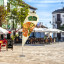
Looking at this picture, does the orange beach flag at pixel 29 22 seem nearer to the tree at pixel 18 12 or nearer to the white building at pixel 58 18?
the tree at pixel 18 12

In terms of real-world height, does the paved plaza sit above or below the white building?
below

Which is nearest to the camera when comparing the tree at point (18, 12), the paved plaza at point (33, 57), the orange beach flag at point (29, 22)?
the paved plaza at point (33, 57)

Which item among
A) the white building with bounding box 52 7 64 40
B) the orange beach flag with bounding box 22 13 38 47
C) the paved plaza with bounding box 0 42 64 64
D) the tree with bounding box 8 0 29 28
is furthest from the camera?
the white building with bounding box 52 7 64 40

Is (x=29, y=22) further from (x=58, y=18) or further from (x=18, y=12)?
(x=58, y=18)

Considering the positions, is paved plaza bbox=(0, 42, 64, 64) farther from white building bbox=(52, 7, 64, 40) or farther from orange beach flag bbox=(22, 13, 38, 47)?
white building bbox=(52, 7, 64, 40)

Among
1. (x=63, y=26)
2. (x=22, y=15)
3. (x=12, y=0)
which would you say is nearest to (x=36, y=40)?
(x=22, y=15)

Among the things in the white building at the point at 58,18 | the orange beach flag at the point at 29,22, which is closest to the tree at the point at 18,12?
the orange beach flag at the point at 29,22

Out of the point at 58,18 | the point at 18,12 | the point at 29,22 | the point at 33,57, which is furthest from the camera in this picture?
the point at 58,18

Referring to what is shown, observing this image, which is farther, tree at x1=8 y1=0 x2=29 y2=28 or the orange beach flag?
tree at x1=8 y1=0 x2=29 y2=28

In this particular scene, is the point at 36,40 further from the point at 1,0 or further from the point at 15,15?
the point at 1,0

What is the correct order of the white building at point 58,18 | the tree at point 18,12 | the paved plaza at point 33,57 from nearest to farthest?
1. the paved plaza at point 33,57
2. the tree at point 18,12
3. the white building at point 58,18

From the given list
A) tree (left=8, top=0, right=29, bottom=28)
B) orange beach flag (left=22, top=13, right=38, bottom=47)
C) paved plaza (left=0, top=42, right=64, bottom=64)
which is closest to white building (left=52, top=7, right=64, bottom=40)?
tree (left=8, top=0, right=29, bottom=28)

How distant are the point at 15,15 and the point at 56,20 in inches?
1063

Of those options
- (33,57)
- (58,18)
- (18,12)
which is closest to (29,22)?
(33,57)
